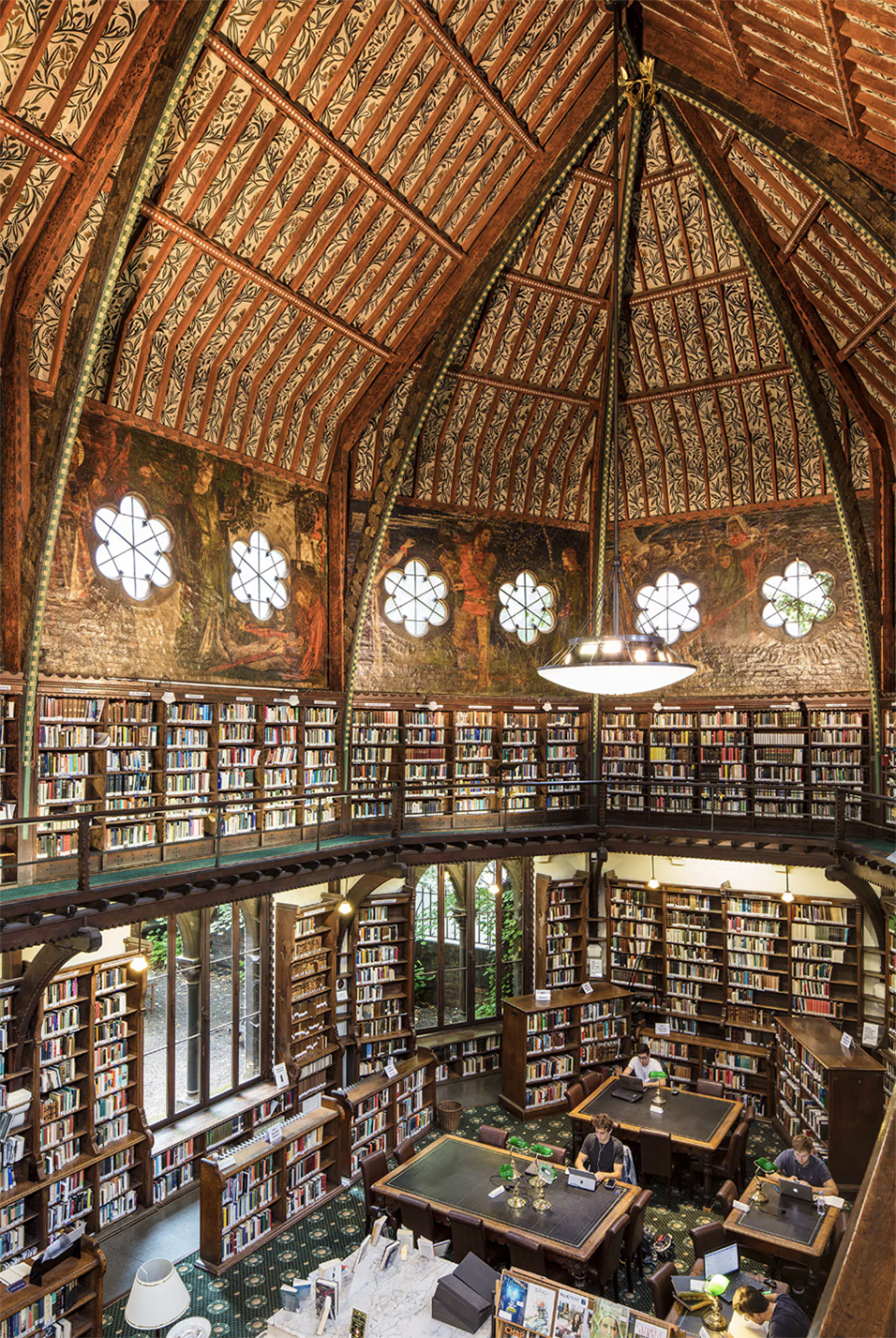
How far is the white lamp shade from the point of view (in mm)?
5590

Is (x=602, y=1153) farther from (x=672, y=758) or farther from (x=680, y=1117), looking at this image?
(x=672, y=758)

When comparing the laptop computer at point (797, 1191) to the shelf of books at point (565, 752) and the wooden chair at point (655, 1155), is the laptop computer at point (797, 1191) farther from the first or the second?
the shelf of books at point (565, 752)

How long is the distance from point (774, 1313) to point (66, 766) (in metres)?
7.50

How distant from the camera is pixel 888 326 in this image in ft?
34.4

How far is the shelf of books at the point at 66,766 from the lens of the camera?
895 cm

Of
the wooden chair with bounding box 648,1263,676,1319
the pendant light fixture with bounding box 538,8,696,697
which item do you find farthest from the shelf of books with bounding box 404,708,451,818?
the wooden chair with bounding box 648,1263,676,1319

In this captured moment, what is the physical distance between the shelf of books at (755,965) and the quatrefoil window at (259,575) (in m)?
7.59

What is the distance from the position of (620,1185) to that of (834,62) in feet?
32.5

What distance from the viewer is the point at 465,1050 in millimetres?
13133

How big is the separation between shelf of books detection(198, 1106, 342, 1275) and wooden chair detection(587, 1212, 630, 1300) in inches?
130

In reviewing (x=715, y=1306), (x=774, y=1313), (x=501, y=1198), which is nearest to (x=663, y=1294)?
(x=715, y=1306)

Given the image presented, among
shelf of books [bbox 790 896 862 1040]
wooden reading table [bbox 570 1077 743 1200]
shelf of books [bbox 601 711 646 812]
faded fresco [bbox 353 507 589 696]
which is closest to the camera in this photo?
wooden reading table [bbox 570 1077 743 1200]

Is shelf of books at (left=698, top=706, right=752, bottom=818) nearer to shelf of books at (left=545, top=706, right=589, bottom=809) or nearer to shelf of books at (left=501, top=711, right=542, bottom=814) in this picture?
shelf of books at (left=545, top=706, right=589, bottom=809)

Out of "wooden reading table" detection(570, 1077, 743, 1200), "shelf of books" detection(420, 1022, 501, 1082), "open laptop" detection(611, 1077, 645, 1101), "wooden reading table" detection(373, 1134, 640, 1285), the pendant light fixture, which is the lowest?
"shelf of books" detection(420, 1022, 501, 1082)
